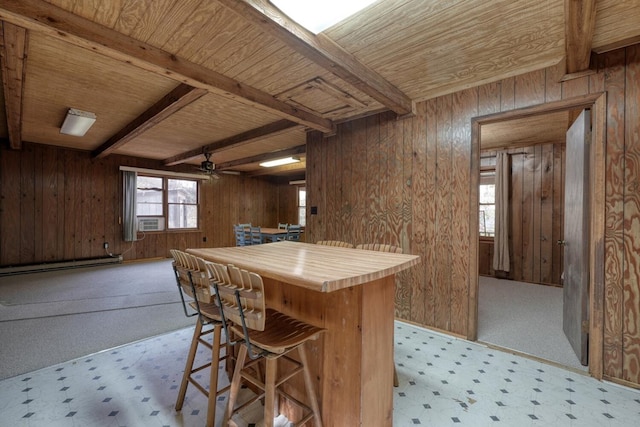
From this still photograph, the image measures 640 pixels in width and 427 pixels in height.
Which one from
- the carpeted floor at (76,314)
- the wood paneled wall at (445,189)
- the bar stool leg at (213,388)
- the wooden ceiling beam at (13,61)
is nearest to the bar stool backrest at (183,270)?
the bar stool leg at (213,388)

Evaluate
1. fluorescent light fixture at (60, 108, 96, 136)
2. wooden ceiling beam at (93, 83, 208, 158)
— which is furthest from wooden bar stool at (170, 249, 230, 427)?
fluorescent light fixture at (60, 108, 96, 136)

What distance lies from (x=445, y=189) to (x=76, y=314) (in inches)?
166

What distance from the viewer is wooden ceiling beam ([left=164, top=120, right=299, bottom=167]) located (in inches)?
145

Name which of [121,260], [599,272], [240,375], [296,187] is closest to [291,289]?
[240,375]

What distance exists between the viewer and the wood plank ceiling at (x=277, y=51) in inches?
61.2

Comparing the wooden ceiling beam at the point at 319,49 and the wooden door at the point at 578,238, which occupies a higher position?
the wooden ceiling beam at the point at 319,49

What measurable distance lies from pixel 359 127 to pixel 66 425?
3.40 metres

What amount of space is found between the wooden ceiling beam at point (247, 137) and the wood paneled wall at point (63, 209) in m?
1.98

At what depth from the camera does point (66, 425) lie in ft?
4.91

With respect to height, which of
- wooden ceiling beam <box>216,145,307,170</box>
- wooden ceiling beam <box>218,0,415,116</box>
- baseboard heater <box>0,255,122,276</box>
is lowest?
baseboard heater <box>0,255,122,276</box>

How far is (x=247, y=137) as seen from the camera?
4191mm

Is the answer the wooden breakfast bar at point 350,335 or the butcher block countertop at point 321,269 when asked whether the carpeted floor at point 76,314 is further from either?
the wooden breakfast bar at point 350,335

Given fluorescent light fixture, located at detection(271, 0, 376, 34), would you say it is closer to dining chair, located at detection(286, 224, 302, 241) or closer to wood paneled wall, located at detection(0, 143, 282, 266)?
dining chair, located at detection(286, 224, 302, 241)

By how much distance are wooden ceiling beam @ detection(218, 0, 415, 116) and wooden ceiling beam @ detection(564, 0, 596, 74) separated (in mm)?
1182
